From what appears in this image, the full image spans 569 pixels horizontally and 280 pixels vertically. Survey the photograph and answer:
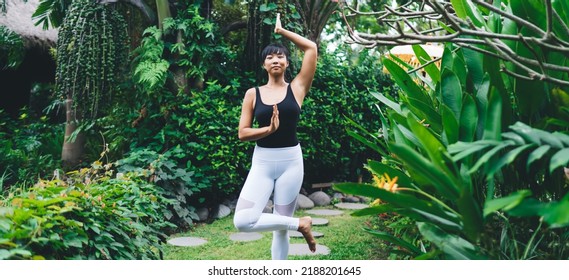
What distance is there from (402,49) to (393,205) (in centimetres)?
501

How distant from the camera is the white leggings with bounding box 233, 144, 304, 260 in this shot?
304cm

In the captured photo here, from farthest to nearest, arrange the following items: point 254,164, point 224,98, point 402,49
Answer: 1. point 402,49
2. point 224,98
3. point 254,164

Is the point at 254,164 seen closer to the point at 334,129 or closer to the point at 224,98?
the point at 224,98

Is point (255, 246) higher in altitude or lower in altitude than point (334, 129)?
lower

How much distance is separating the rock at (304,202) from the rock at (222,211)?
102 cm

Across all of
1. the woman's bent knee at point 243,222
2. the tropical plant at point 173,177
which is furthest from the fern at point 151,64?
the woman's bent knee at point 243,222

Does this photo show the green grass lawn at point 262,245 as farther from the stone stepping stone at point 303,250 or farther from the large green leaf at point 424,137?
the large green leaf at point 424,137

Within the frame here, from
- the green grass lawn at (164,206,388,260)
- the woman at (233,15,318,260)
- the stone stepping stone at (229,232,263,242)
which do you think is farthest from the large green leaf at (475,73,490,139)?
the stone stepping stone at (229,232,263,242)

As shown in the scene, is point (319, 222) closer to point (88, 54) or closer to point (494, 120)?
point (88, 54)

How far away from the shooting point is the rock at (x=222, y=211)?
5.52 m

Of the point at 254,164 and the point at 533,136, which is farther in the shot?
the point at 254,164

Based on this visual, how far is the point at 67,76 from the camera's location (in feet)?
15.7

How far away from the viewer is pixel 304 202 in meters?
6.35

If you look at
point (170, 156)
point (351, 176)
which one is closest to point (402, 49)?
point (351, 176)
